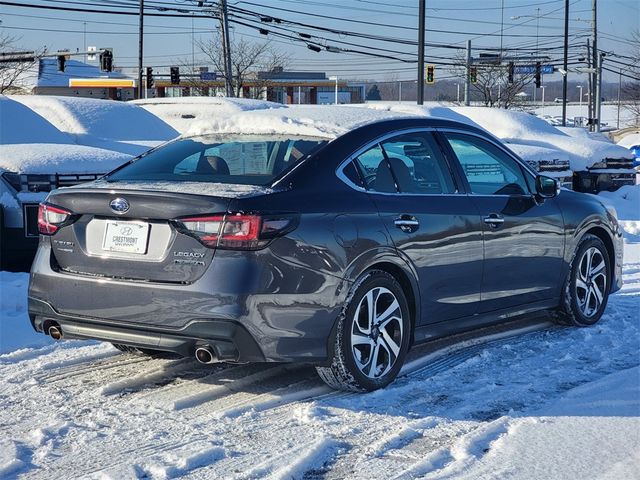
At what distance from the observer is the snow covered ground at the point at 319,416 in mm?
4266

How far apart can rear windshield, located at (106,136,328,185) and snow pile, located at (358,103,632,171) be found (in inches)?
407

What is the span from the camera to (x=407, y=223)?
5.66 meters

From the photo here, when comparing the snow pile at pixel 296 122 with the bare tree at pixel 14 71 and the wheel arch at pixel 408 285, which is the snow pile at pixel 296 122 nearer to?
the wheel arch at pixel 408 285

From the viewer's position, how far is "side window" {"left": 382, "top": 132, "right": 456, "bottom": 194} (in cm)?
586

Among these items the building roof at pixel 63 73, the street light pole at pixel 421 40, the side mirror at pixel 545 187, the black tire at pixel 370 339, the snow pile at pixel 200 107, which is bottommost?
the black tire at pixel 370 339

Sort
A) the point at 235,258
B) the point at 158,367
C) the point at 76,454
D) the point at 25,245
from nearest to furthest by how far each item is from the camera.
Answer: the point at 76,454 → the point at 235,258 → the point at 158,367 → the point at 25,245

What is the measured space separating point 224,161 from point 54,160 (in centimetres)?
369

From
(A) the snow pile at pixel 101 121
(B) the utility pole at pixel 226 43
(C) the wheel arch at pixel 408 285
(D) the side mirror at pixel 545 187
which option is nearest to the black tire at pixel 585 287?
(D) the side mirror at pixel 545 187

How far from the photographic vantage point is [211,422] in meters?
4.85

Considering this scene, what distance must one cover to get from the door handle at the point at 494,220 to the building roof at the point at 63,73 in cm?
7014

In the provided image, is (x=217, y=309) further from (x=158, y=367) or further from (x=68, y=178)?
(x=68, y=178)

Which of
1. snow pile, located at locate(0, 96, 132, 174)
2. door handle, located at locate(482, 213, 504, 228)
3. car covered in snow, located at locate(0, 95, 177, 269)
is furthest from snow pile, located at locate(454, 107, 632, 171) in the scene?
door handle, located at locate(482, 213, 504, 228)

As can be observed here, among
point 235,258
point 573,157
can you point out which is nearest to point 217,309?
point 235,258

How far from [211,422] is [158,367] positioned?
121cm
